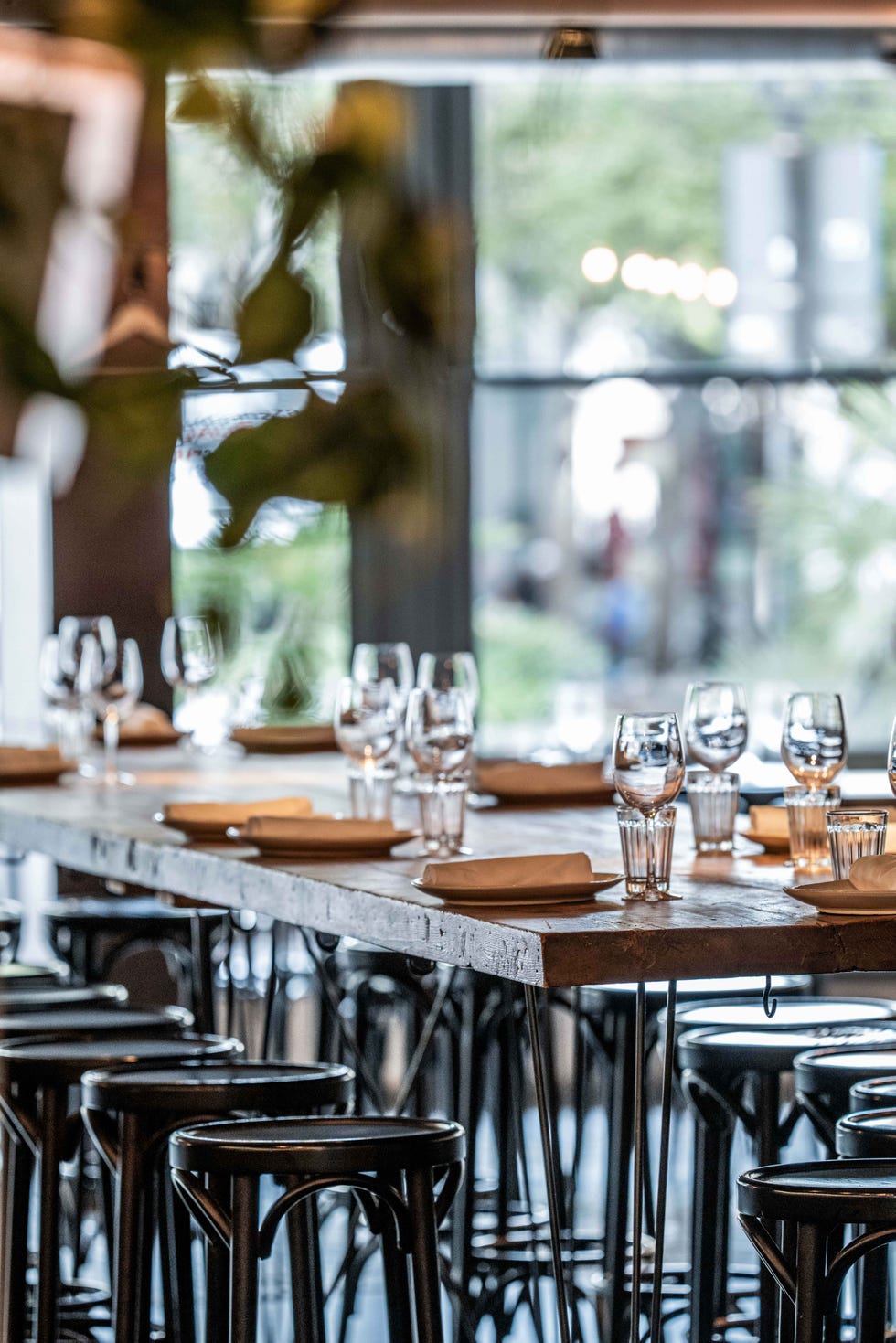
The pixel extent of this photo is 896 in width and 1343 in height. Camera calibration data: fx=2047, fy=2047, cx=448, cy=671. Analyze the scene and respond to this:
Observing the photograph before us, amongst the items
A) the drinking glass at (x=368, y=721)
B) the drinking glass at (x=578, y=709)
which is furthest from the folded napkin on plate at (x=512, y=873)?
the drinking glass at (x=578, y=709)

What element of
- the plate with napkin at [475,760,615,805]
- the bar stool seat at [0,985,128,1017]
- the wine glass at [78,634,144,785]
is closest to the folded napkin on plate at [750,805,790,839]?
the plate with napkin at [475,760,615,805]

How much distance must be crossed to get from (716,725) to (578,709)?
430cm

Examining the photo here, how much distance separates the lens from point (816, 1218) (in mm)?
1883

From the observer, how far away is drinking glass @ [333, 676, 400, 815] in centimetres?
297

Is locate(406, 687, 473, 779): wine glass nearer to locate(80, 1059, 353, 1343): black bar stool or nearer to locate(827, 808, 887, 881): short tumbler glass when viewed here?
locate(80, 1059, 353, 1343): black bar stool

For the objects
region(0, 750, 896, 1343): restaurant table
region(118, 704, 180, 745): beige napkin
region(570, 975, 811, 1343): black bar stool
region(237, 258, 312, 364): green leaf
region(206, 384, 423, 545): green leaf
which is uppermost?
region(237, 258, 312, 364): green leaf

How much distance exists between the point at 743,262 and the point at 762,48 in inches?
31.2

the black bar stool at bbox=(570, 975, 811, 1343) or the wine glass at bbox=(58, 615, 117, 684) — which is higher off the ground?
the wine glass at bbox=(58, 615, 117, 684)

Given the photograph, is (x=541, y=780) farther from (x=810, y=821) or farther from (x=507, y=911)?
(x=507, y=911)

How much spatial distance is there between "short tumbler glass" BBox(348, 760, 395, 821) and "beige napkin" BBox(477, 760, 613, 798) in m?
0.40

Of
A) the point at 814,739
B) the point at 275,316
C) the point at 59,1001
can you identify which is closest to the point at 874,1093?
the point at 814,739

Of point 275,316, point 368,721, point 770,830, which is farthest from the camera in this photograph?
point 368,721

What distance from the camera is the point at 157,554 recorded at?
5566 mm

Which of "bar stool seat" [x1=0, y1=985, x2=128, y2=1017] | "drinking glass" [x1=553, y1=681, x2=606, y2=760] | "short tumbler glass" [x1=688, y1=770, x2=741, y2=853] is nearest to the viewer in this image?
"short tumbler glass" [x1=688, y1=770, x2=741, y2=853]
